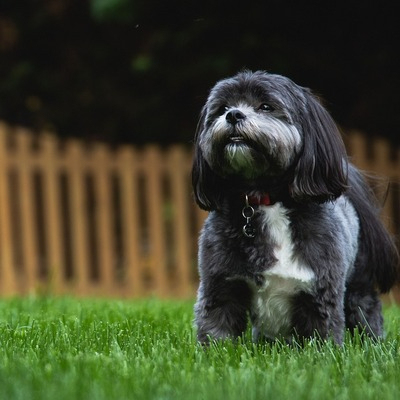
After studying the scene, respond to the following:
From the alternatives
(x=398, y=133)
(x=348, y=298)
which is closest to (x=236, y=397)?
(x=348, y=298)

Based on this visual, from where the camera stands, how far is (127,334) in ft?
14.0

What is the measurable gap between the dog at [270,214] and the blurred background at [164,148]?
15.8ft

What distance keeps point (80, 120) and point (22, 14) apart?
143 centimetres

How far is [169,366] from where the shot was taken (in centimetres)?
324

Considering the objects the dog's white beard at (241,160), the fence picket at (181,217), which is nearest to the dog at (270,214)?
the dog's white beard at (241,160)

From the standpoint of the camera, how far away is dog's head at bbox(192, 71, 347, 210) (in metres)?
3.81

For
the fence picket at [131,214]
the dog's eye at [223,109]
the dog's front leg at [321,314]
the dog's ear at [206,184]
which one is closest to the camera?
the dog's front leg at [321,314]

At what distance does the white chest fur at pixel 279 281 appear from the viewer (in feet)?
12.7

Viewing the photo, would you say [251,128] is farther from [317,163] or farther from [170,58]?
[170,58]

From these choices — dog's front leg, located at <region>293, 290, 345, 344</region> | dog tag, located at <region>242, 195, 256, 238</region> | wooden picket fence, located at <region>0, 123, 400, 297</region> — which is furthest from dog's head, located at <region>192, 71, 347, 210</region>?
wooden picket fence, located at <region>0, 123, 400, 297</region>

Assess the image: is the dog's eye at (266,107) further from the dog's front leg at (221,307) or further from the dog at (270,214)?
the dog's front leg at (221,307)

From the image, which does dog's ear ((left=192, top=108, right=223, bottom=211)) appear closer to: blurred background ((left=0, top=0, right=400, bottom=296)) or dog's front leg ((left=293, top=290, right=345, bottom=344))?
dog's front leg ((left=293, top=290, right=345, bottom=344))

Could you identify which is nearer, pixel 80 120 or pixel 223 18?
pixel 223 18

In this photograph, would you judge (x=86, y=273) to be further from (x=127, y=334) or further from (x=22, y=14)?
(x=127, y=334)
